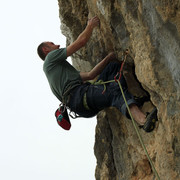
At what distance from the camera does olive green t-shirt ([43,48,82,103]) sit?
17.5 ft

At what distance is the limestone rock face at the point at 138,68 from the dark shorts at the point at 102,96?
12.3 inches

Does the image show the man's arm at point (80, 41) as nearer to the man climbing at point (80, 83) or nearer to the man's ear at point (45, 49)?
the man climbing at point (80, 83)

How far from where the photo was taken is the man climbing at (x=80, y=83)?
5070 mm

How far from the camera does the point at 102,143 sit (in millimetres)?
6859

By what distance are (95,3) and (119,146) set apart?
271 centimetres

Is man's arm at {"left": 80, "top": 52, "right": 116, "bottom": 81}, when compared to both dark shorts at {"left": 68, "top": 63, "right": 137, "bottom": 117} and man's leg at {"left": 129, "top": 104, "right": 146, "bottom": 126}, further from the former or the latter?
man's leg at {"left": 129, "top": 104, "right": 146, "bottom": 126}

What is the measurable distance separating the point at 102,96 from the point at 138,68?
3.07ft

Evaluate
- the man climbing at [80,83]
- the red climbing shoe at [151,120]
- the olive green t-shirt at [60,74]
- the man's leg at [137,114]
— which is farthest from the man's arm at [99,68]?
the red climbing shoe at [151,120]

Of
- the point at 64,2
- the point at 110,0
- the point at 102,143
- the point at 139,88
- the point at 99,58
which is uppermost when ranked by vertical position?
the point at 64,2

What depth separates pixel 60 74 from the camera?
17.8 ft

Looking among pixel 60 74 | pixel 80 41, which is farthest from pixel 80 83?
pixel 80 41

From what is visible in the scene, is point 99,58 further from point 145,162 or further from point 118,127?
point 145,162

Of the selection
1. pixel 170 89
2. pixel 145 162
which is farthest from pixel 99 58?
pixel 170 89

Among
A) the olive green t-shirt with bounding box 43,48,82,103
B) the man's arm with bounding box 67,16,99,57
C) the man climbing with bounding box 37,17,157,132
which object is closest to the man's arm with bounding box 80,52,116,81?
the man climbing with bounding box 37,17,157,132
